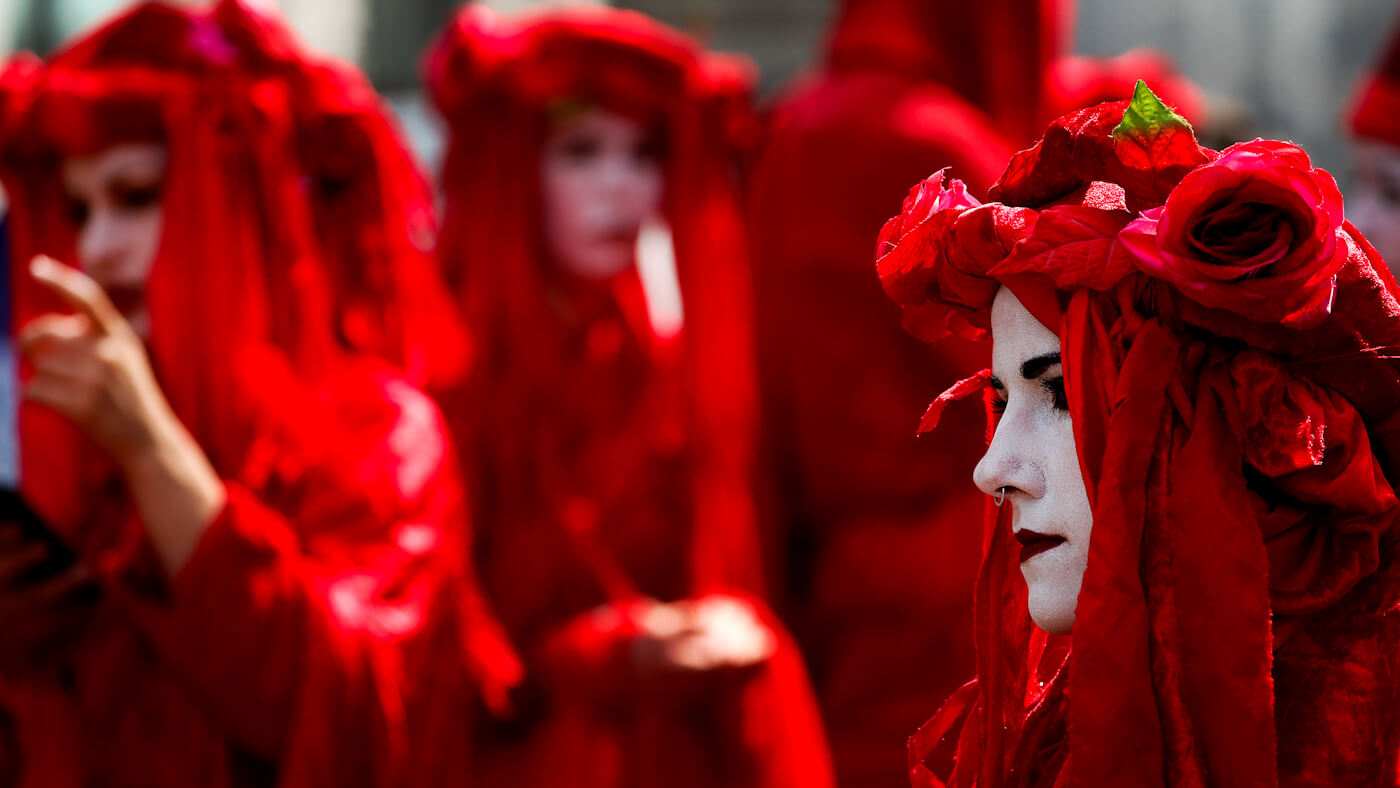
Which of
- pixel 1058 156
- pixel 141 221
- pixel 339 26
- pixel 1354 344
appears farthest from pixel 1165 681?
pixel 339 26

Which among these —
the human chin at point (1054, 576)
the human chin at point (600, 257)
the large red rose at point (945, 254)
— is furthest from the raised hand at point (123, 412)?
the human chin at point (1054, 576)

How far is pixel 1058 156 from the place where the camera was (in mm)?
1219

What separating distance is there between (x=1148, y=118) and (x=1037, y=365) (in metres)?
0.19

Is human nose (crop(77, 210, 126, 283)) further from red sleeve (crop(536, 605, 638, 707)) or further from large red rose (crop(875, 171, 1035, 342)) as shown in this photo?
large red rose (crop(875, 171, 1035, 342))

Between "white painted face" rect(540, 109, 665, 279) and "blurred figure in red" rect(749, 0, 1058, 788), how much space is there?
0.66ft

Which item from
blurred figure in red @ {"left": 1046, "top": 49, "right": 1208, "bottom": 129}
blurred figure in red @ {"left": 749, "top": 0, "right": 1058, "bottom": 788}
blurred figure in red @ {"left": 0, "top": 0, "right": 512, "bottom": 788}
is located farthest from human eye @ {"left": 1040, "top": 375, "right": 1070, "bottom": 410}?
blurred figure in red @ {"left": 1046, "top": 49, "right": 1208, "bottom": 129}

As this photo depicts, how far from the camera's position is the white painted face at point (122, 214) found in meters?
2.15

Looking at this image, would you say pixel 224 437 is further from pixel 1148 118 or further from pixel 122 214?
pixel 1148 118

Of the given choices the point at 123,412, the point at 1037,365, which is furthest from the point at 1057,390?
the point at 123,412

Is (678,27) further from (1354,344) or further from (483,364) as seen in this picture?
(1354,344)

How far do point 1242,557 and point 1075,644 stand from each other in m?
0.12

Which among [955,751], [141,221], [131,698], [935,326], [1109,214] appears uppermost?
[1109,214]

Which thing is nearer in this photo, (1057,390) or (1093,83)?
(1057,390)

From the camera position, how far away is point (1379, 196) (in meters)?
2.78
